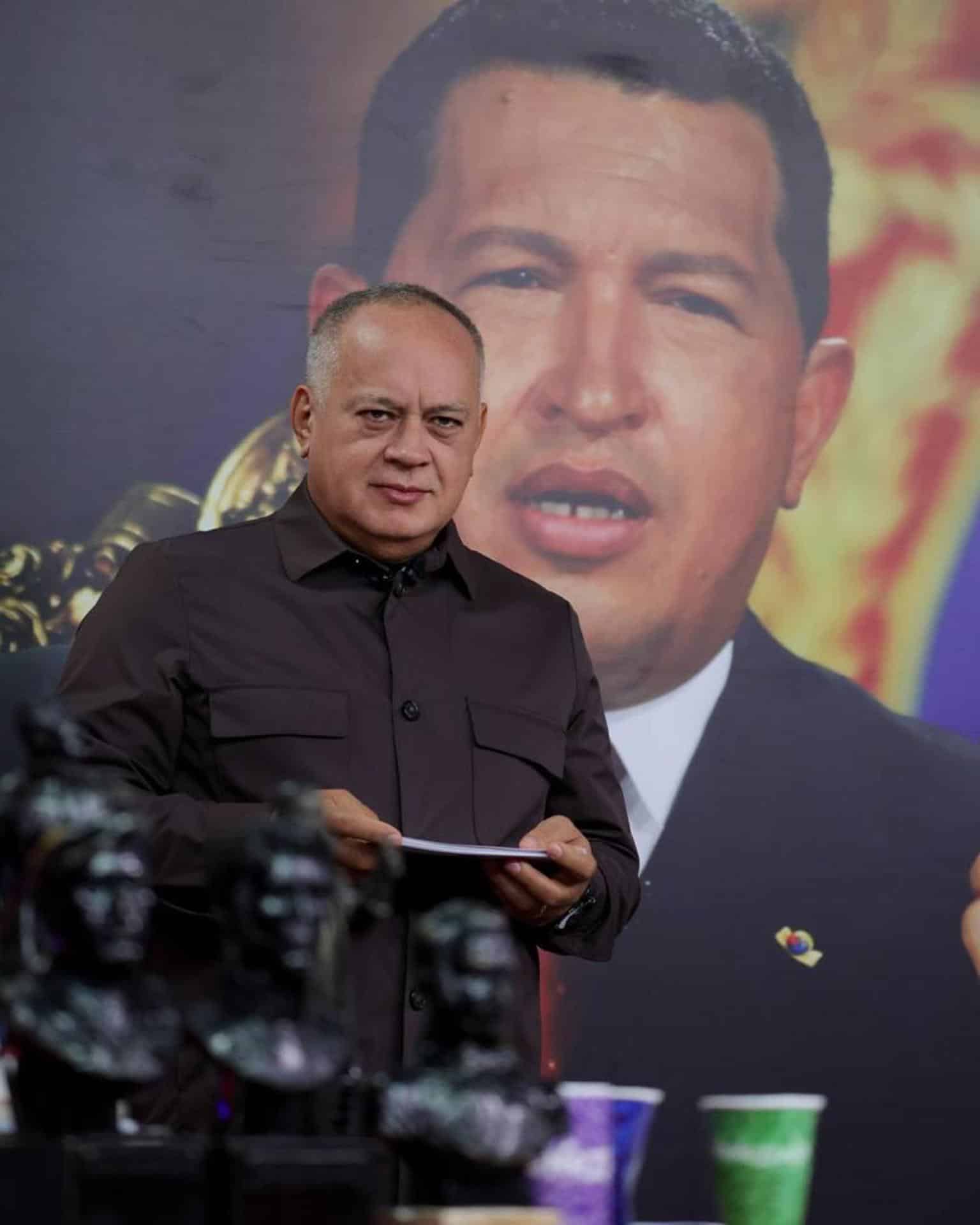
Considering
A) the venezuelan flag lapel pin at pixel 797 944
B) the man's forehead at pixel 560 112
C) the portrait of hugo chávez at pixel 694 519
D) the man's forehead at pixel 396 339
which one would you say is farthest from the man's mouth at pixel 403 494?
the venezuelan flag lapel pin at pixel 797 944

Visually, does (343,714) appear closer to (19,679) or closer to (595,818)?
(595,818)

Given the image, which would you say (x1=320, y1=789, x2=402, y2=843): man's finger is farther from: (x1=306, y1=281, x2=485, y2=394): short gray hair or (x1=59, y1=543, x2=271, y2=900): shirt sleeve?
(x1=306, y1=281, x2=485, y2=394): short gray hair

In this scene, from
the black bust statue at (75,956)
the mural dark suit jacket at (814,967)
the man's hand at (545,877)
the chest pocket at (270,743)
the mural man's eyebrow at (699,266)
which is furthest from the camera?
the mural man's eyebrow at (699,266)

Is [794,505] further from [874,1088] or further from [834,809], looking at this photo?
[874,1088]

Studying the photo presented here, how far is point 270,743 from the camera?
218 cm

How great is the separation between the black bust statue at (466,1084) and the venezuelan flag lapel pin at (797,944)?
1.91 metres

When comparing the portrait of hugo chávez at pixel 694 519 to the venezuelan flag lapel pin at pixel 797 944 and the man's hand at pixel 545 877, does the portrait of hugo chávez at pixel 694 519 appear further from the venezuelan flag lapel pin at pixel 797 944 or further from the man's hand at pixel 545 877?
the man's hand at pixel 545 877

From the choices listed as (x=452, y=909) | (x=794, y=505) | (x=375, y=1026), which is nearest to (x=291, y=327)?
(x=794, y=505)

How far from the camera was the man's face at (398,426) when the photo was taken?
Answer: 7.44 ft

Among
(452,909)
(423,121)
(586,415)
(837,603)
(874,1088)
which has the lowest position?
(874,1088)

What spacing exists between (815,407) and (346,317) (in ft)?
4.08

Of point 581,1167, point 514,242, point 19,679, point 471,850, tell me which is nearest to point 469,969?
point 581,1167

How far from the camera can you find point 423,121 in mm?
3271

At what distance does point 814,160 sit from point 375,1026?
71.9 inches
